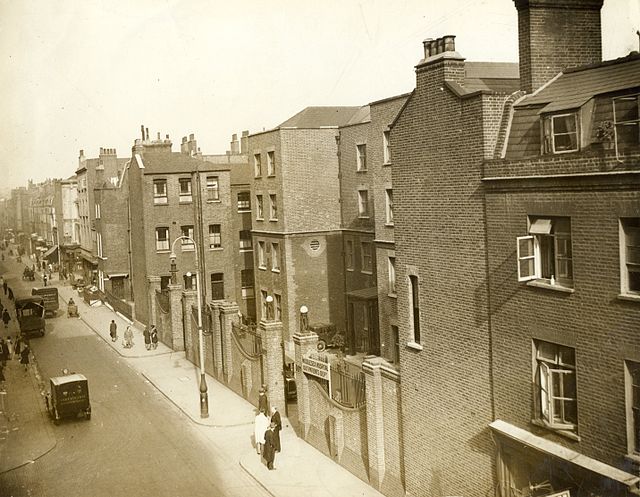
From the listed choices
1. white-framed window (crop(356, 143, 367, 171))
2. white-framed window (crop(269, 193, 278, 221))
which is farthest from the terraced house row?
white-framed window (crop(356, 143, 367, 171))

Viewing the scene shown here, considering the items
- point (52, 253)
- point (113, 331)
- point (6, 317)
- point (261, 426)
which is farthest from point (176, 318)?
point (52, 253)

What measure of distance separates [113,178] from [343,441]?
172 feet

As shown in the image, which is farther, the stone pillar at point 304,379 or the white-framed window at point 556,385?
the stone pillar at point 304,379

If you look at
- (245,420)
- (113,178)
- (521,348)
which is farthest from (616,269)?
(113,178)

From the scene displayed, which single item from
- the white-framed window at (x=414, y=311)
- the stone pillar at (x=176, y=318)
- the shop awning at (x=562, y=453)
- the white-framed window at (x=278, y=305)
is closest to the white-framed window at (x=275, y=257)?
the white-framed window at (x=278, y=305)

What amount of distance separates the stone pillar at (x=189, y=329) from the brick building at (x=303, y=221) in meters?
5.80

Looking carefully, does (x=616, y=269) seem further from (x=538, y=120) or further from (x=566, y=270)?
(x=538, y=120)

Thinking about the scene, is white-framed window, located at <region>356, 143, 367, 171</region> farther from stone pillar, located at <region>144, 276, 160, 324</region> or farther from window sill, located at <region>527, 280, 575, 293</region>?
window sill, located at <region>527, 280, 575, 293</region>

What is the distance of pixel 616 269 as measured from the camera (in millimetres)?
12141

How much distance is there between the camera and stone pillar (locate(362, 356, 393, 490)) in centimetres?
1919

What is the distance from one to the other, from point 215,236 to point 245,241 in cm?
251

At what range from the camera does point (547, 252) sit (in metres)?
14.0

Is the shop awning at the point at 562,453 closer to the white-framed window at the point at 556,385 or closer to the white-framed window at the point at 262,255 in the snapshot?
the white-framed window at the point at 556,385

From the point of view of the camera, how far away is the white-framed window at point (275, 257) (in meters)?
41.5
